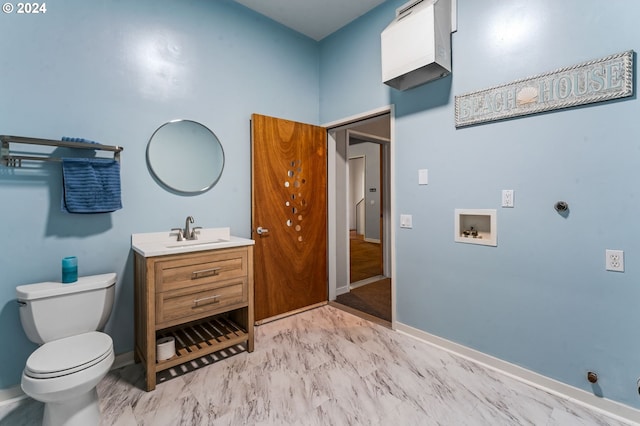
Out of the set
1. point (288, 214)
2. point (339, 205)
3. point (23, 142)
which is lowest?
point (288, 214)

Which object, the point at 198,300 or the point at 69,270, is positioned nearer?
the point at 69,270

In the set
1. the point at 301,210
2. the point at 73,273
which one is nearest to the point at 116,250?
the point at 73,273

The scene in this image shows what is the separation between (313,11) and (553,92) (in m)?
2.20

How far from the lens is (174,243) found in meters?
2.26

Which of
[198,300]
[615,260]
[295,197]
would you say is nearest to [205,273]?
[198,300]

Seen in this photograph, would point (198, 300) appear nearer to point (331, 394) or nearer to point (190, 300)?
point (190, 300)

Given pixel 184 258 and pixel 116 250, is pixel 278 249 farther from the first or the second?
pixel 116 250

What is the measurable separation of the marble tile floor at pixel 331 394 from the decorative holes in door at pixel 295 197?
1.17m

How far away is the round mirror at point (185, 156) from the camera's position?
7.30 ft

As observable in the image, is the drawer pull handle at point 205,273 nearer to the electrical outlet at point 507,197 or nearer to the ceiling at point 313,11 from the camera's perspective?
the electrical outlet at point 507,197

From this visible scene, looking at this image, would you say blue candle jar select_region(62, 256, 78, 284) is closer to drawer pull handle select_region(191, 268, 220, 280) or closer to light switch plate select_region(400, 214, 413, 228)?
drawer pull handle select_region(191, 268, 220, 280)

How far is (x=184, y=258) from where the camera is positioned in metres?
1.92

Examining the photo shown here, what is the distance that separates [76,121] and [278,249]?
1826 mm

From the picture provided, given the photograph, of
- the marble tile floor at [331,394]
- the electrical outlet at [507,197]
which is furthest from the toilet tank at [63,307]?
the electrical outlet at [507,197]
